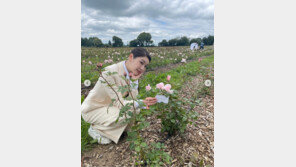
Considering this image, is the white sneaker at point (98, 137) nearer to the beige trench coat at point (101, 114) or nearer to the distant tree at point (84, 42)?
the beige trench coat at point (101, 114)

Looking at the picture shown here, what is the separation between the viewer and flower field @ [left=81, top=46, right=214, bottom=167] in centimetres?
145

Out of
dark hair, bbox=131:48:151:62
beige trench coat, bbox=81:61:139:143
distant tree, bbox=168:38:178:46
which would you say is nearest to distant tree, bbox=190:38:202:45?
distant tree, bbox=168:38:178:46

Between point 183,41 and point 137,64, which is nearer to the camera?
point 137,64

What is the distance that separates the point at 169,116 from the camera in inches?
60.2

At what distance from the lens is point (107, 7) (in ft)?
5.12

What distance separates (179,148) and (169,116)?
15.3 inches

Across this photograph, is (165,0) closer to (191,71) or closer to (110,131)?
(191,71)

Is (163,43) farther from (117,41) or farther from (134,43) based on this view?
(117,41)

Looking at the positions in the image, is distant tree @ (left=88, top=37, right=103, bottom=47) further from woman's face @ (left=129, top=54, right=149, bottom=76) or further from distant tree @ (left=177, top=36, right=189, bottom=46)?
distant tree @ (left=177, top=36, right=189, bottom=46)

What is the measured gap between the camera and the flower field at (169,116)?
57.0 inches

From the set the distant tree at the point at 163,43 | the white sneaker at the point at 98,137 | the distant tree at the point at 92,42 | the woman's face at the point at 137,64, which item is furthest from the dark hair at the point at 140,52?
the white sneaker at the point at 98,137

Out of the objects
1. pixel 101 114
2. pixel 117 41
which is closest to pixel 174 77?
pixel 117 41

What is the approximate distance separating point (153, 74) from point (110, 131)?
0.93 meters

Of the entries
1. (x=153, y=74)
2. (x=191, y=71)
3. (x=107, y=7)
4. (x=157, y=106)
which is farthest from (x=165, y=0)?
(x=157, y=106)
